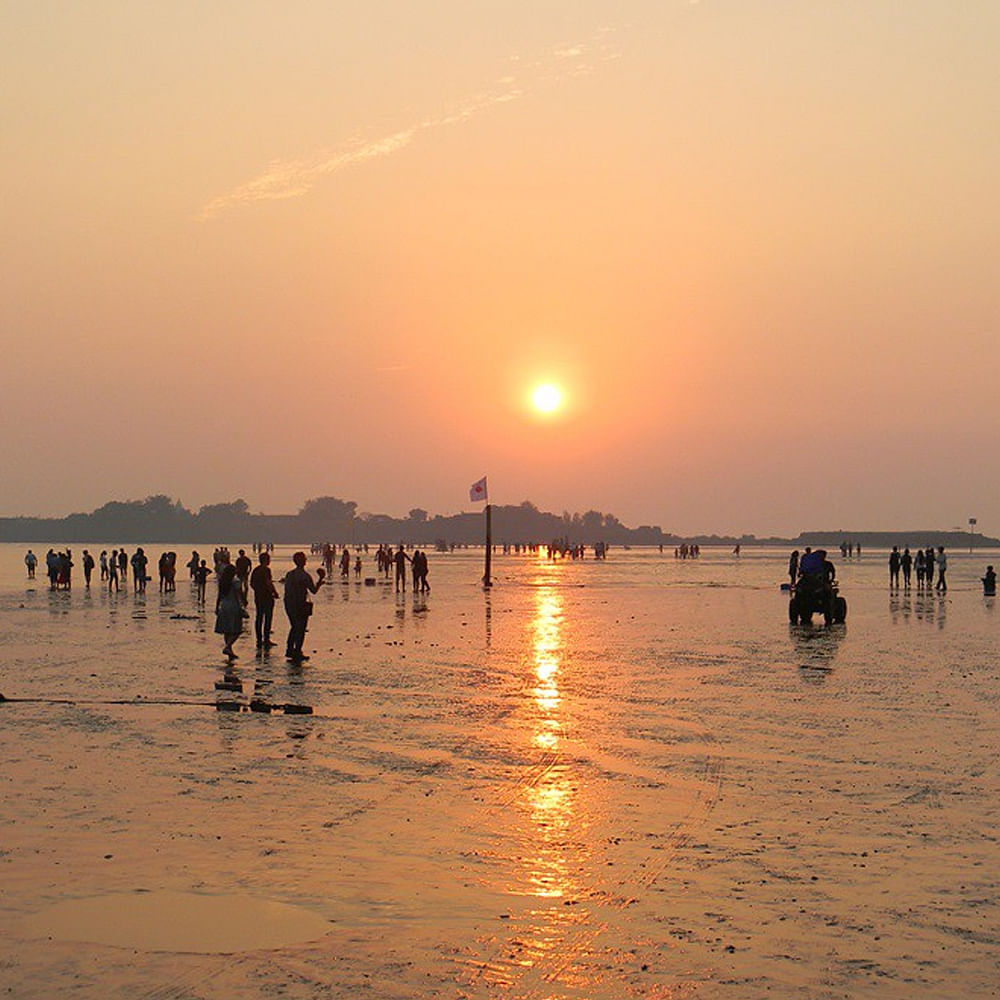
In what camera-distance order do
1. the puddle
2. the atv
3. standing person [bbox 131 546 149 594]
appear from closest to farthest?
the puddle
the atv
standing person [bbox 131 546 149 594]

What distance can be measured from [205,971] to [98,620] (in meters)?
30.4

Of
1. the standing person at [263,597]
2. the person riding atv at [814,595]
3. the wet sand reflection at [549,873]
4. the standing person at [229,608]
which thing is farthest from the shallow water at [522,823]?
the person riding atv at [814,595]

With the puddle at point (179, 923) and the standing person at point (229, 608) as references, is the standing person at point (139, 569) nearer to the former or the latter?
the standing person at point (229, 608)

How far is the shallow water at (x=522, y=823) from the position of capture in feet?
22.0

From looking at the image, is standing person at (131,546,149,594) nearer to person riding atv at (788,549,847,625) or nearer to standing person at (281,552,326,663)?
person riding atv at (788,549,847,625)

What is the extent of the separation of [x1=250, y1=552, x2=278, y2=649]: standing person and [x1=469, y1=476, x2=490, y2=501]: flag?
3526 cm

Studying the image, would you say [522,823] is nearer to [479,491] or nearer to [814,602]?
[814,602]

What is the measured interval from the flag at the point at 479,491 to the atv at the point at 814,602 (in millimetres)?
28020

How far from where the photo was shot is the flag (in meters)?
60.9

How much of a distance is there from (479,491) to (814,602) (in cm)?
2974

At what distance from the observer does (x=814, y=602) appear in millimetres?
33344

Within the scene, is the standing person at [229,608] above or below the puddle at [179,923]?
above

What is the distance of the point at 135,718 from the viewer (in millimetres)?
15586

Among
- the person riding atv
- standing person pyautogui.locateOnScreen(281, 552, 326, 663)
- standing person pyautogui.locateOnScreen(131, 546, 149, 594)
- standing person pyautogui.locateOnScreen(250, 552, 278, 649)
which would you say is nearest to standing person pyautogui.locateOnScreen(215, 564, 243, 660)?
standing person pyautogui.locateOnScreen(250, 552, 278, 649)
